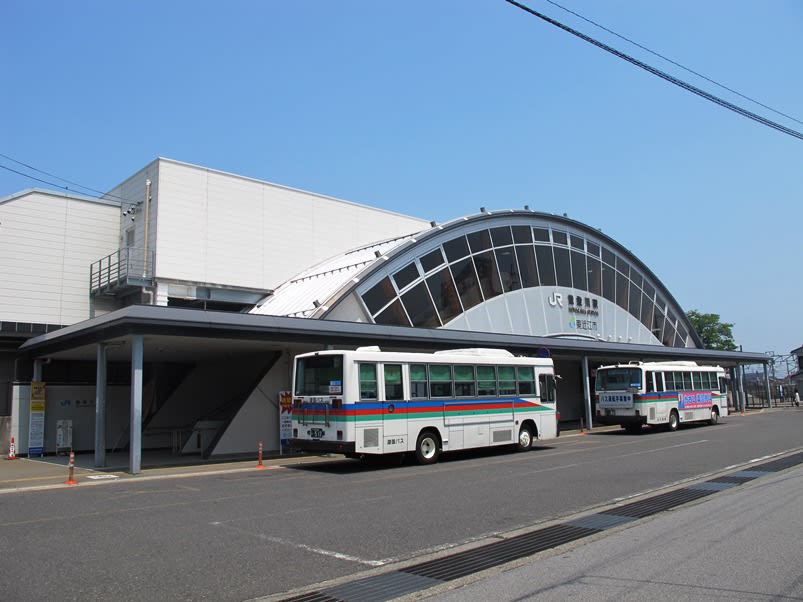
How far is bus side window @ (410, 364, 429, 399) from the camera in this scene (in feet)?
59.9

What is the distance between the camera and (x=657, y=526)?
369 inches

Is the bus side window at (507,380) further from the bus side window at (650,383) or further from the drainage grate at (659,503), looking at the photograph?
the bus side window at (650,383)

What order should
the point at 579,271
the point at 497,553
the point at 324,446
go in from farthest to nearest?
the point at 579,271 < the point at 324,446 < the point at 497,553

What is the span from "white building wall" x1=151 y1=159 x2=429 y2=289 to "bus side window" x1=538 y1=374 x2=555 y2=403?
44.9 ft

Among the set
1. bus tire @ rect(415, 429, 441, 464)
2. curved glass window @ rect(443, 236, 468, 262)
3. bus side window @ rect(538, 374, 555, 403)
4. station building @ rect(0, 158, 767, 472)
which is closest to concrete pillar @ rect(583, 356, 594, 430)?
station building @ rect(0, 158, 767, 472)

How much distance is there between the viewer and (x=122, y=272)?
2711 centimetres

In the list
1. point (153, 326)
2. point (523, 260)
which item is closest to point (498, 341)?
point (523, 260)

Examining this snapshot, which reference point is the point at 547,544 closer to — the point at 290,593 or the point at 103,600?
the point at 290,593

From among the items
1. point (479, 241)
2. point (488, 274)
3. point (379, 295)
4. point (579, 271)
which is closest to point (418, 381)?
point (379, 295)

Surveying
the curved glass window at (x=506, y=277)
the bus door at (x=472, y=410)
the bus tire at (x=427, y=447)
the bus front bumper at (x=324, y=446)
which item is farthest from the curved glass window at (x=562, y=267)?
the bus front bumper at (x=324, y=446)

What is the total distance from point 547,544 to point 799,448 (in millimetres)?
15758

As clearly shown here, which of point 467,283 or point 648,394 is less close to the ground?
point 467,283

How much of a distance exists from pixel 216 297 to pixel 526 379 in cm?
1427

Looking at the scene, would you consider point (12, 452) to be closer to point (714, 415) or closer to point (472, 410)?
point (472, 410)
